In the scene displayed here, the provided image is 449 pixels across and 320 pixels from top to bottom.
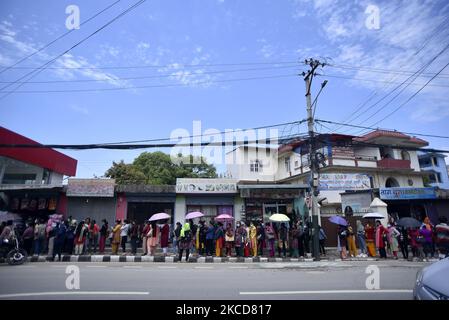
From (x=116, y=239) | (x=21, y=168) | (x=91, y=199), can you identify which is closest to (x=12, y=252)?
(x=116, y=239)

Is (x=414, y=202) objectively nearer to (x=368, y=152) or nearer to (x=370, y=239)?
(x=368, y=152)

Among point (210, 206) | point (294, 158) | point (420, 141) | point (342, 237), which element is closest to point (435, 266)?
point (342, 237)

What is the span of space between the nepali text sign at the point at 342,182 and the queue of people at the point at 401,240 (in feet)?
20.7

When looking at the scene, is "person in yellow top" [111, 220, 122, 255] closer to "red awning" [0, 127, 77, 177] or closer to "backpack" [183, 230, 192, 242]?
"backpack" [183, 230, 192, 242]

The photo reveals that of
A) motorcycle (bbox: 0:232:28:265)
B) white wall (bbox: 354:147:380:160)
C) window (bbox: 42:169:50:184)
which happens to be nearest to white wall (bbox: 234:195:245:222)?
motorcycle (bbox: 0:232:28:265)

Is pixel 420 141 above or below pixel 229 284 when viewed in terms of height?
above

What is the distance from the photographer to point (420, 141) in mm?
32906

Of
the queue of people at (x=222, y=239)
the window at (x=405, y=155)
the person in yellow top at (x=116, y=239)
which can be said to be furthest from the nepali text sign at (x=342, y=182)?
the person in yellow top at (x=116, y=239)

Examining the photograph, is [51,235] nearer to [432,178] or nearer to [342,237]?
[342,237]

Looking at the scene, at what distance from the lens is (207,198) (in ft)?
64.5

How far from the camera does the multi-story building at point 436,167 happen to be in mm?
44781
